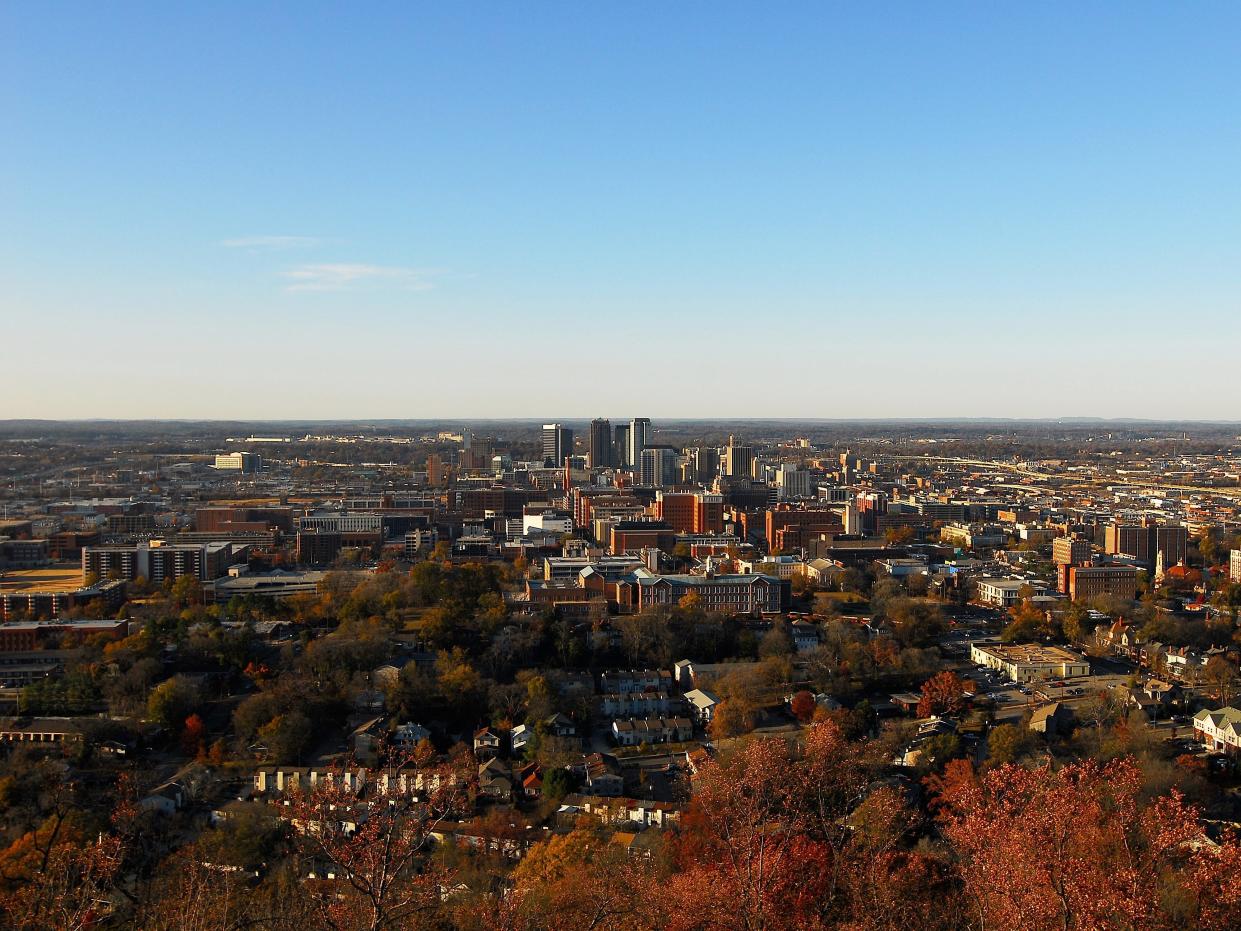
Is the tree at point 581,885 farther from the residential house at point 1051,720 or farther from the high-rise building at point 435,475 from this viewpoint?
the high-rise building at point 435,475

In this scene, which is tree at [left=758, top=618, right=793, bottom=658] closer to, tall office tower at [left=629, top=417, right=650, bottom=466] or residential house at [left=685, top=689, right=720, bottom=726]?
residential house at [left=685, top=689, right=720, bottom=726]

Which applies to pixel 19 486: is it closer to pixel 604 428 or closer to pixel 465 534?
pixel 465 534

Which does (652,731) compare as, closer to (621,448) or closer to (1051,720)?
(1051,720)

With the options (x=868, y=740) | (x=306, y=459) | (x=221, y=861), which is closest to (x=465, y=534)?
(x=868, y=740)

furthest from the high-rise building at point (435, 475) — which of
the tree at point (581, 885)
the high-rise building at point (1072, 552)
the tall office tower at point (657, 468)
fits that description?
the tree at point (581, 885)

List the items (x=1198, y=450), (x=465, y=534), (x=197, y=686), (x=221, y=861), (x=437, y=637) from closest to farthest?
(x=221, y=861), (x=197, y=686), (x=437, y=637), (x=465, y=534), (x=1198, y=450)

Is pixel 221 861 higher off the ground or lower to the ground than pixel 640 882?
lower
